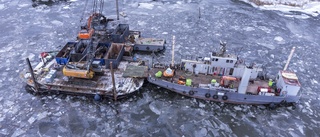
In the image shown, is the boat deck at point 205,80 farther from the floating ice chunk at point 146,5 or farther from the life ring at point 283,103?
the floating ice chunk at point 146,5

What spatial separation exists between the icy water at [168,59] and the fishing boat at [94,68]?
0.92 metres

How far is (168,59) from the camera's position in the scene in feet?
80.6

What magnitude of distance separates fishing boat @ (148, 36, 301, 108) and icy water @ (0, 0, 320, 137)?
2.58 ft

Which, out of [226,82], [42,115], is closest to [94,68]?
[42,115]

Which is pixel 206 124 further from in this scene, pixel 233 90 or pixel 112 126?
pixel 112 126

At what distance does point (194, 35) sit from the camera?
29000 mm

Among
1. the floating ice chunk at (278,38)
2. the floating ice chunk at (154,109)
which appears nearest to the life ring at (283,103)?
the floating ice chunk at (154,109)

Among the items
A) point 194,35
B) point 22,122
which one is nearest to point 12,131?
point 22,122

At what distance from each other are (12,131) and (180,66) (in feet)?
45.2

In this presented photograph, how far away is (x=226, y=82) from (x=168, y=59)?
737 cm

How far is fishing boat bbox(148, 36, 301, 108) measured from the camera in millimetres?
18344

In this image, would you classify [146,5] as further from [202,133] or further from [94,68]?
[202,133]

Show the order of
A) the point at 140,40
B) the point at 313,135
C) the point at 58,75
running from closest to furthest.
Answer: the point at 313,135
the point at 58,75
the point at 140,40

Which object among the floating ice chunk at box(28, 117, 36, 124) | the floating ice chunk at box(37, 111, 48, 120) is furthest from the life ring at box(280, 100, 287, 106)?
the floating ice chunk at box(28, 117, 36, 124)
